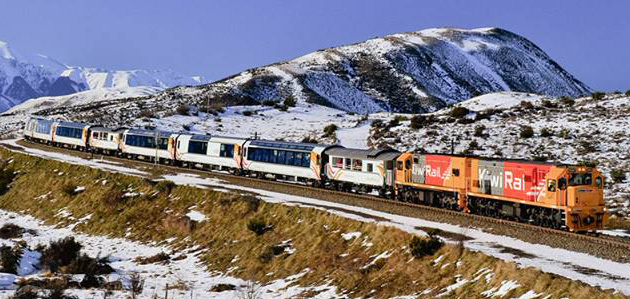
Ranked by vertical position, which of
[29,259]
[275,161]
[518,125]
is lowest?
[29,259]

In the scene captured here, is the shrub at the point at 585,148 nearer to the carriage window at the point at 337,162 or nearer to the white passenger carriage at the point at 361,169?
the white passenger carriage at the point at 361,169

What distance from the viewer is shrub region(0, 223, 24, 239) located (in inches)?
1428

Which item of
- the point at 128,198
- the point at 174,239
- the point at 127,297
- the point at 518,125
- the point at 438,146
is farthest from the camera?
the point at 518,125

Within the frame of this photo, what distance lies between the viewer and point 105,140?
6844cm

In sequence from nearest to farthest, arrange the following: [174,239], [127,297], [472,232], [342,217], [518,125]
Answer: [127,297]
[472,232]
[342,217]
[174,239]
[518,125]

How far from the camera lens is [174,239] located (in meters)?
32.4

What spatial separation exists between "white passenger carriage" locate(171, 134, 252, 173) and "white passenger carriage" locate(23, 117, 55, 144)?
33006 millimetres

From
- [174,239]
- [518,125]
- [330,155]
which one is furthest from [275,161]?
[518,125]

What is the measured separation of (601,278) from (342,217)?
512 inches

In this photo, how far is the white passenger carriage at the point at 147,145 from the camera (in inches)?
2349

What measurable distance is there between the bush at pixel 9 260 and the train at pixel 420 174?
20.3 metres

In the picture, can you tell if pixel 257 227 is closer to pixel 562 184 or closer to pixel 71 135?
pixel 562 184

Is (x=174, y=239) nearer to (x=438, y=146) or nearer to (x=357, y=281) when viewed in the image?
(x=357, y=281)

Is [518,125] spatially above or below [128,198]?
above
